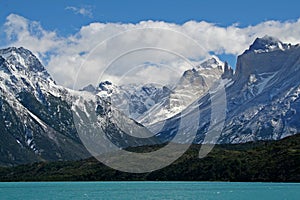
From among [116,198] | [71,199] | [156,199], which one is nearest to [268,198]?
[156,199]

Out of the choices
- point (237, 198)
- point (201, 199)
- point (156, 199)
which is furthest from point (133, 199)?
point (237, 198)

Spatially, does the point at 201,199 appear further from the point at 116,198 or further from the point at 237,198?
the point at 116,198

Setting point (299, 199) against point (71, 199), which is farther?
point (71, 199)

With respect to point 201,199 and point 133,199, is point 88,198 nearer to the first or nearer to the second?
point 133,199

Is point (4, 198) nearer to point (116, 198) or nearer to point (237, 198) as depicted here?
point (116, 198)

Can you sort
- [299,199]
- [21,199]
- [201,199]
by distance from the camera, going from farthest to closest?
[21,199] → [201,199] → [299,199]

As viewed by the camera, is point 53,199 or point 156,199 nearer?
point 156,199

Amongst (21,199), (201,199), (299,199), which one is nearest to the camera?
(299,199)

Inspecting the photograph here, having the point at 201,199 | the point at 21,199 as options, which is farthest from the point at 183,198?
the point at 21,199
